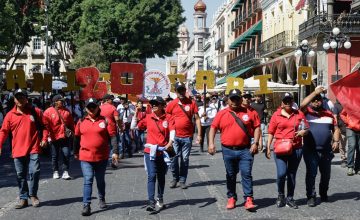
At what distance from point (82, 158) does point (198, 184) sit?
119 inches

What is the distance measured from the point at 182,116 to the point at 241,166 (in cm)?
251

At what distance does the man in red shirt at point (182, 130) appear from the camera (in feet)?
36.0

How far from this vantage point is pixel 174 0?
169 ft

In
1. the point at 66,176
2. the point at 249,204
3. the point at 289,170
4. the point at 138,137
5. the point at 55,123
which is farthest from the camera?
the point at 138,137

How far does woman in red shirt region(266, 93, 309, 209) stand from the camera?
29.2 feet

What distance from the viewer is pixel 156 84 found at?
53.2ft

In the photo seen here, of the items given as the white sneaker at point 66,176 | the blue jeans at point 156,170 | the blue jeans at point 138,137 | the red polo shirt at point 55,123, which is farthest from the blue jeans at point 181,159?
the blue jeans at point 138,137

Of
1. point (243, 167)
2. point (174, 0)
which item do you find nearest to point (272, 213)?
point (243, 167)

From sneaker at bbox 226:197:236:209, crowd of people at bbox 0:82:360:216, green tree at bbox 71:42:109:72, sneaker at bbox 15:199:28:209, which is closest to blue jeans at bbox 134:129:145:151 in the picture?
crowd of people at bbox 0:82:360:216

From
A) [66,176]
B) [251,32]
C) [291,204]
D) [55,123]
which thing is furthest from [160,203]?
[251,32]

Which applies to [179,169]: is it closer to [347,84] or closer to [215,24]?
[347,84]

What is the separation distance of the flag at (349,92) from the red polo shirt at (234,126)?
116 centimetres

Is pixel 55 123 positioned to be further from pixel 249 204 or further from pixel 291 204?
pixel 291 204

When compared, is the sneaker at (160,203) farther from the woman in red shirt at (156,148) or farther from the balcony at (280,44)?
the balcony at (280,44)
